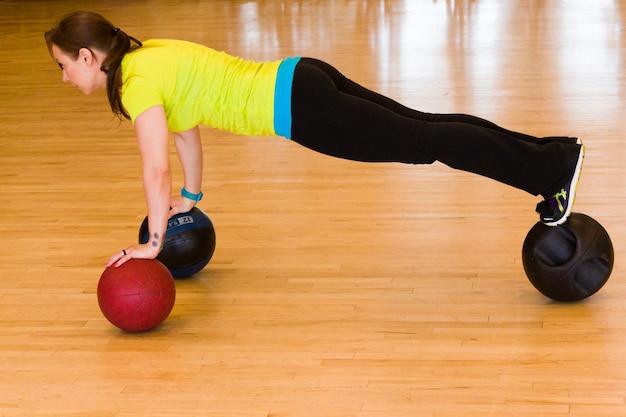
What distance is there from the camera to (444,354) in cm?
257

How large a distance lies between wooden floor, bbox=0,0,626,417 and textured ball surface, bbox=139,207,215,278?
81 millimetres

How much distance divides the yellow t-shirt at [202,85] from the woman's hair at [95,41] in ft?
0.08

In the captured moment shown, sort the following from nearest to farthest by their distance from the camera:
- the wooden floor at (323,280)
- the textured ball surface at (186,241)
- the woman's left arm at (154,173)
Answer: the wooden floor at (323,280), the woman's left arm at (154,173), the textured ball surface at (186,241)

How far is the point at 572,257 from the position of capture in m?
2.74

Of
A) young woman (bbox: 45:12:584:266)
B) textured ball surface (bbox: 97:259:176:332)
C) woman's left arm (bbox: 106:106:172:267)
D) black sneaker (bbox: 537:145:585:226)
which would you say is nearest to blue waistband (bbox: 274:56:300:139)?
young woman (bbox: 45:12:584:266)

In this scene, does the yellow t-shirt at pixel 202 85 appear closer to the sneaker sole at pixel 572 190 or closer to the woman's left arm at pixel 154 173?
the woman's left arm at pixel 154 173

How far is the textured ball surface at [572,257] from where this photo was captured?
108 inches

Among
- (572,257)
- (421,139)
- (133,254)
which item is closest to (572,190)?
(572,257)

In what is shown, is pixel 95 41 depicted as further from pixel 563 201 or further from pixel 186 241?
pixel 563 201

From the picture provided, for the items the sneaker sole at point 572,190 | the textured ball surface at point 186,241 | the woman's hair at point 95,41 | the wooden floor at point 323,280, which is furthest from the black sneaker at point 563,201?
the woman's hair at point 95,41

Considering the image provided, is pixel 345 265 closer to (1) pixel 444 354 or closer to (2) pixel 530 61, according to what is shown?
(1) pixel 444 354

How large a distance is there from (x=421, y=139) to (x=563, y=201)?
445mm

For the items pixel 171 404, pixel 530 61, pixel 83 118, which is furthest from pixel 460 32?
pixel 171 404

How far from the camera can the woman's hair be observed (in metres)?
2.66
